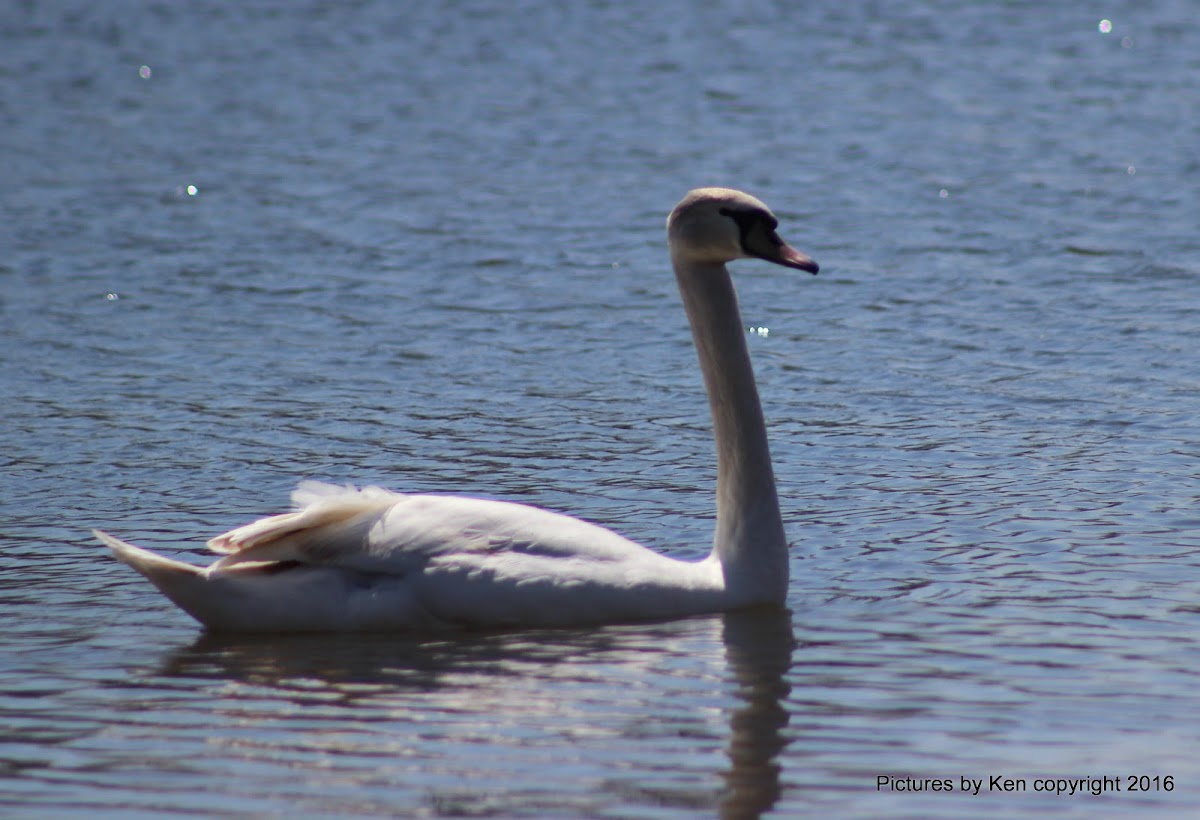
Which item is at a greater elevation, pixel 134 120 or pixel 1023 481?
pixel 134 120

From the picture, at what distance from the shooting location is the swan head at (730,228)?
6754mm

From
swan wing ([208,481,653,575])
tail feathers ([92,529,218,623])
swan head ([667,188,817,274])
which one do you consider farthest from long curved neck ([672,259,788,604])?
→ tail feathers ([92,529,218,623])

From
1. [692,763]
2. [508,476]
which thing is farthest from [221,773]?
[508,476]

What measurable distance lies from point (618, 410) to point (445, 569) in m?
3.58

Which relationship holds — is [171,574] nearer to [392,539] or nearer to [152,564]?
A: [152,564]

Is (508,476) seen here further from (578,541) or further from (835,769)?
(835,769)

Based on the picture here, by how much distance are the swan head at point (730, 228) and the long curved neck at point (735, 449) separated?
0.12 m

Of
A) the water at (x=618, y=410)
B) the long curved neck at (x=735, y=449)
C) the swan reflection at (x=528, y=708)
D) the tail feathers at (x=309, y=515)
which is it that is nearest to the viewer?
the swan reflection at (x=528, y=708)

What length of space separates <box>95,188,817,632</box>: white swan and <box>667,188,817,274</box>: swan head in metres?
0.02

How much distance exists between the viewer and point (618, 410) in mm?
9906

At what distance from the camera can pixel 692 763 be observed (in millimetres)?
5246

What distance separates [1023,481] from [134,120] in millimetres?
14515

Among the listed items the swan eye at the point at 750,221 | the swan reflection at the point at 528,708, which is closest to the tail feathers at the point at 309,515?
the swan reflection at the point at 528,708

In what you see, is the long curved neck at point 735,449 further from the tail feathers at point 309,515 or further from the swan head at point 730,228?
the tail feathers at point 309,515
